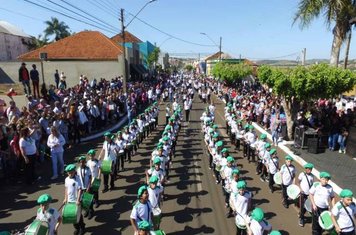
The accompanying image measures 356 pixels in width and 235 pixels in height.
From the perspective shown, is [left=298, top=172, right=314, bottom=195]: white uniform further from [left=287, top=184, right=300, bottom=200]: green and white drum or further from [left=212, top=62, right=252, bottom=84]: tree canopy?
[left=212, top=62, right=252, bottom=84]: tree canopy

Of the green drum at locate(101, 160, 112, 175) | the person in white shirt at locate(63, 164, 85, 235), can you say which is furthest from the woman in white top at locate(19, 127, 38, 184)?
the person in white shirt at locate(63, 164, 85, 235)

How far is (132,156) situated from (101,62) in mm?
23176

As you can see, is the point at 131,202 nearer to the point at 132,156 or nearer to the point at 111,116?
the point at 132,156

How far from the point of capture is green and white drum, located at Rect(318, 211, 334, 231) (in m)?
7.01

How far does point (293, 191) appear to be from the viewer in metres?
8.94

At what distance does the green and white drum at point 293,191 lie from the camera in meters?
8.84

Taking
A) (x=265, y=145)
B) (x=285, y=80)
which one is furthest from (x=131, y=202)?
(x=285, y=80)

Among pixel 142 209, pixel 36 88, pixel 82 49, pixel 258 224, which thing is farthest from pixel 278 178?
pixel 82 49

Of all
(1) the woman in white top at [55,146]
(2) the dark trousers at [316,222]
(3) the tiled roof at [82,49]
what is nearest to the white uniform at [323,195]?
(2) the dark trousers at [316,222]

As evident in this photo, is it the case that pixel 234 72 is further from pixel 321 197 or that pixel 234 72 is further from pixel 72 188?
pixel 72 188

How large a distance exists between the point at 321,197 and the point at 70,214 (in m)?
5.46

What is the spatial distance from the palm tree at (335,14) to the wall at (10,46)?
152 ft

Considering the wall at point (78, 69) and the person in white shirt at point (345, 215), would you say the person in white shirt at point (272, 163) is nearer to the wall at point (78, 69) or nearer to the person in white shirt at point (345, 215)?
the person in white shirt at point (345, 215)

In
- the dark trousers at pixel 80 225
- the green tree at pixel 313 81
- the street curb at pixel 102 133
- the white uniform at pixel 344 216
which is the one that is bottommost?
the street curb at pixel 102 133
